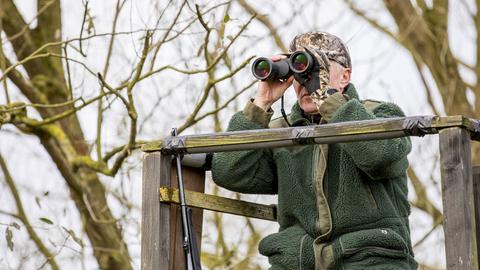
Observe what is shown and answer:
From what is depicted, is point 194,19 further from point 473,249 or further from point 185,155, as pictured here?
point 473,249

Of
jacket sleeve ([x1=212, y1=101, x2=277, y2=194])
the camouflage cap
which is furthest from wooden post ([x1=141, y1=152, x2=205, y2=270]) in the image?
the camouflage cap

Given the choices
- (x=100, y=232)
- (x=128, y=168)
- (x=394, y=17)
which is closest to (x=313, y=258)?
(x=128, y=168)

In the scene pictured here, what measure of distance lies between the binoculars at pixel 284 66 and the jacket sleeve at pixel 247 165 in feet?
0.53

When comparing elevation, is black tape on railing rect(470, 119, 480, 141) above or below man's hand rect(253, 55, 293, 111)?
below

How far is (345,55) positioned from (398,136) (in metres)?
0.78

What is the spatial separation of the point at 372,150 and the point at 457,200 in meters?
0.50

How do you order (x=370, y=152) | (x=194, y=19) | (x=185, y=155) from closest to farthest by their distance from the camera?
(x=370, y=152)
(x=185, y=155)
(x=194, y=19)

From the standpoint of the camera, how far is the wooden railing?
12.4 ft

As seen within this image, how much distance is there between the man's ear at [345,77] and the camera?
461 centimetres

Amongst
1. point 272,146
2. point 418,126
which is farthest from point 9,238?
point 418,126

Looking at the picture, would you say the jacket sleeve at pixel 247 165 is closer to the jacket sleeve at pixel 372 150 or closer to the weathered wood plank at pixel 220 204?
the weathered wood plank at pixel 220 204

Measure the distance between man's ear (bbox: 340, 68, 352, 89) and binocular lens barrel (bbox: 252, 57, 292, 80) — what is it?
9.4 inches

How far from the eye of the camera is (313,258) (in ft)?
14.4

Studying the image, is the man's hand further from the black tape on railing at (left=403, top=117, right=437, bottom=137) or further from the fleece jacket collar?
the black tape on railing at (left=403, top=117, right=437, bottom=137)
